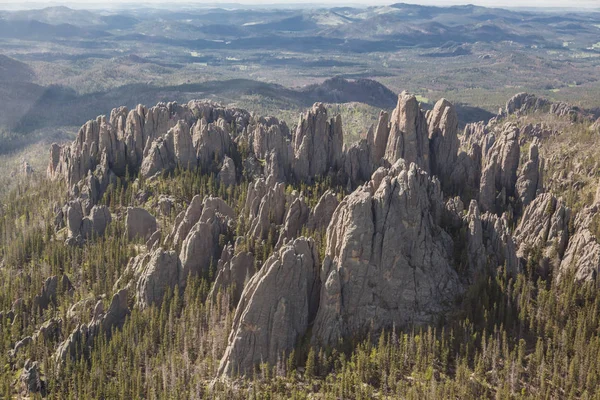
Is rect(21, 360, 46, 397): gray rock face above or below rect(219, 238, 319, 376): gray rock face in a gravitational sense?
below

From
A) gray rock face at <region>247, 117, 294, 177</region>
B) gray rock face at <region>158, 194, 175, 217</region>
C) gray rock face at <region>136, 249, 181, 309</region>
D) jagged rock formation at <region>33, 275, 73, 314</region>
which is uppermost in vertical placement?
gray rock face at <region>247, 117, 294, 177</region>

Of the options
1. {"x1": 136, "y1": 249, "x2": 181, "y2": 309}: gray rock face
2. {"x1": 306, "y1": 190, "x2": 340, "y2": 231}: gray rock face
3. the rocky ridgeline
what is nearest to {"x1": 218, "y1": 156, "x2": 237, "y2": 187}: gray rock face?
the rocky ridgeline

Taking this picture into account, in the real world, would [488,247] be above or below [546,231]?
below

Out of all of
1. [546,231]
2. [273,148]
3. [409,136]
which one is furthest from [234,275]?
[409,136]

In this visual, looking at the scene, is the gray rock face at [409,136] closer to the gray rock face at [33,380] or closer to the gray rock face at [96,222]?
the gray rock face at [96,222]

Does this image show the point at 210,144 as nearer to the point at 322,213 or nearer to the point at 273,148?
the point at 273,148

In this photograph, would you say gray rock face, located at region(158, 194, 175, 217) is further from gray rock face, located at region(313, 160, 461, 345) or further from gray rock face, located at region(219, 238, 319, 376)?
gray rock face, located at region(313, 160, 461, 345)

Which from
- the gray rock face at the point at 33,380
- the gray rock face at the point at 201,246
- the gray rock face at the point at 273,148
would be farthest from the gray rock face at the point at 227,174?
the gray rock face at the point at 33,380
